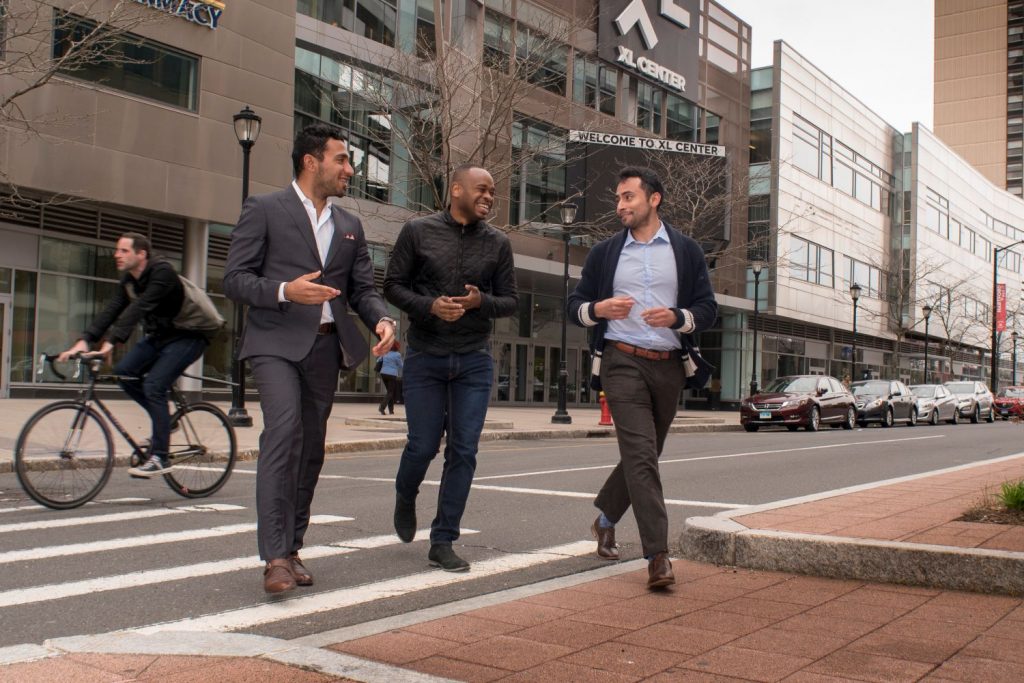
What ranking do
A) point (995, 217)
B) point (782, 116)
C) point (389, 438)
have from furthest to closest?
1. point (995, 217)
2. point (782, 116)
3. point (389, 438)

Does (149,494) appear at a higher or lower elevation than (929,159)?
lower

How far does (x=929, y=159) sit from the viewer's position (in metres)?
66.4

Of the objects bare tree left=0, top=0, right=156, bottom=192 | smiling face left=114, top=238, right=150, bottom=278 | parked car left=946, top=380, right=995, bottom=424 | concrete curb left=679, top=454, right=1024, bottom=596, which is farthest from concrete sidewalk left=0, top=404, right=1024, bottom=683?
parked car left=946, top=380, right=995, bottom=424

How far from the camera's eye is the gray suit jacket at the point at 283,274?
4.81 metres

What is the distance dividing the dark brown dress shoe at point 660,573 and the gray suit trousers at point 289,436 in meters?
1.67

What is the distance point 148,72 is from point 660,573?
22364 millimetres

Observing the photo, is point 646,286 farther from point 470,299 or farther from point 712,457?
point 712,457

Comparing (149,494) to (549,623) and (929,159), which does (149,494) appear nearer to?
(549,623)

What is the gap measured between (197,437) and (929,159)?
66091 millimetres

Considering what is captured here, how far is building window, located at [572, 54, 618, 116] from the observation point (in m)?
37.1

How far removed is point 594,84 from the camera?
38.0 m

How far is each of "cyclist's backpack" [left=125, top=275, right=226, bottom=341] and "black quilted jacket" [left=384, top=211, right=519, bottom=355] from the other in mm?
2956

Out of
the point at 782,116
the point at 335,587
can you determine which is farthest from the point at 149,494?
the point at 782,116

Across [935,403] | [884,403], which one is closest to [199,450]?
[884,403]
